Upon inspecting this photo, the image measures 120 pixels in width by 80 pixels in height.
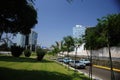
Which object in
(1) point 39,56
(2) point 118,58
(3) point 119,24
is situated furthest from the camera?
(1) point 39,56

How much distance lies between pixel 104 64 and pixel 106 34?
113 feet

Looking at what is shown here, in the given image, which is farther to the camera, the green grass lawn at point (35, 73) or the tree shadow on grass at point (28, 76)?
the green grass lawn at point (35, 73)

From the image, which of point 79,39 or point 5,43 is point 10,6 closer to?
point 5,43

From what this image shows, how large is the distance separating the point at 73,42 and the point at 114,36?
49.0 feet

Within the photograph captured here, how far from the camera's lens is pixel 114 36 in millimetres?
57344

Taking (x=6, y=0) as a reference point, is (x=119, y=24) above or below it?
above

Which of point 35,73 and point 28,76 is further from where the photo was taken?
point 35,73

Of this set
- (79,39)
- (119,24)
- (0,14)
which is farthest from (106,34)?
(119,24)

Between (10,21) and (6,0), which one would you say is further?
(10,21)

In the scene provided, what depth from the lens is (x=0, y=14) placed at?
Result: 18.6 metres

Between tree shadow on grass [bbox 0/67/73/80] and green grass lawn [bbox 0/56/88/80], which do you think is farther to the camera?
green grass lawn [bbox 0/56/88/80]

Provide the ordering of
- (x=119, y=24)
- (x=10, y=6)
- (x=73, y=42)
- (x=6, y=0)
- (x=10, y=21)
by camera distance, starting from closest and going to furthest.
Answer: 1. (x=6, y=0)
2. (x=10, y=6)
3. (x=10, y=21)
4. (x=73, y=42)
5. (x=119, y=24)

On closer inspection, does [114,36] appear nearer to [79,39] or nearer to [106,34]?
[79,39]

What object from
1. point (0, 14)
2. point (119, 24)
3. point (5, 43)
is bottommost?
point (5, 43)
